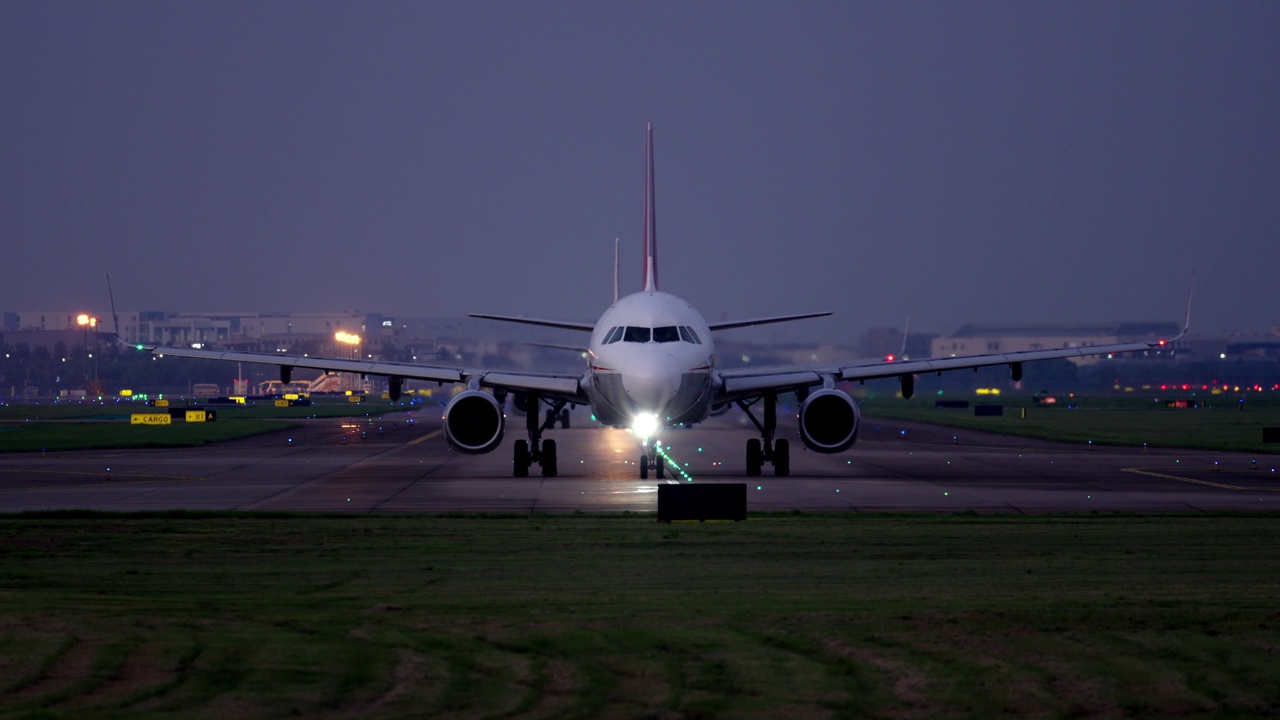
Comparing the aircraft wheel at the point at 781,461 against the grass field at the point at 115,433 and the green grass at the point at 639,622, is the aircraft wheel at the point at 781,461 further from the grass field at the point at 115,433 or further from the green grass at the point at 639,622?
the grass field at the point at 115,433

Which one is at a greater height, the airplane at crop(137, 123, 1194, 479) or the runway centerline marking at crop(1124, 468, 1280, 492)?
the airplane at crop(137, 123, 1194, 479)

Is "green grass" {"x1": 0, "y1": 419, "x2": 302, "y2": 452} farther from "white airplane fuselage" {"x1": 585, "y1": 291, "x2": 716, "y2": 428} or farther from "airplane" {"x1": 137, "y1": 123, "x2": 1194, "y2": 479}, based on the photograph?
"white airplane fuselage" {"x1": 585, "y1": 291, "x2": 716, "y2": 428}

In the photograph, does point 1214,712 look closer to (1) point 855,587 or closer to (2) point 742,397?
(1) point 855,587

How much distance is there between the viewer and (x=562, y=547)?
65.6 feet

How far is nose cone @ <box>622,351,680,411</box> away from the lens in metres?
32.9

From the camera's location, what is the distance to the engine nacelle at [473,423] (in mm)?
35344

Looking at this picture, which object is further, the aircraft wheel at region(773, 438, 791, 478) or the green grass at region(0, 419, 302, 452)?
the green grass at region(0, 419, 302, 452)

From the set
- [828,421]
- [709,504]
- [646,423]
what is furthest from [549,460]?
[709,504]

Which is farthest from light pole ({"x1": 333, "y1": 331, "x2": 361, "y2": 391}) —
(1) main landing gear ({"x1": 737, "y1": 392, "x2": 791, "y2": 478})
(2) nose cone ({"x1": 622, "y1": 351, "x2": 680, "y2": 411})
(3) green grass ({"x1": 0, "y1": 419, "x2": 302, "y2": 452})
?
(2) nose cone ({"x1": 622, "y1": 351, "x2": 680, "y2": 411})

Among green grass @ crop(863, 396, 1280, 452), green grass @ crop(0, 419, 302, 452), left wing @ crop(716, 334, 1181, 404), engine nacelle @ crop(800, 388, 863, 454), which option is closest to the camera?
engine nacelle @ crop(800, 388, 863, 454)

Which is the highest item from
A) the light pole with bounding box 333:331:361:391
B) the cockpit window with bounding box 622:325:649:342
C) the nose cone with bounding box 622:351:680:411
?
the light pole with bounding box 333:331:361:391

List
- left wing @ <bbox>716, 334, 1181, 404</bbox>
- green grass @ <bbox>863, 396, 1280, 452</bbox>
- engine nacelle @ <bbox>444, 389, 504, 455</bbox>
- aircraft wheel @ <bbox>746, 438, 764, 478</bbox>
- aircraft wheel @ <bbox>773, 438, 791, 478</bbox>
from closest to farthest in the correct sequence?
engine nacelle @ <bbox>444, 389, 504, 455</bbox> → aircraft wheel @ <bbox>746, 438, 764, 478</bbox> → aircraft wheel @ <bbox>773, 438, 791, 478</bbox> → left wing @ <bbox>716, 334, 1181, 404</bbox> → green grass @ <bbox>863, 396, 1280, 452</bbox>

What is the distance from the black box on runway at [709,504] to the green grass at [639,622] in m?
1.44

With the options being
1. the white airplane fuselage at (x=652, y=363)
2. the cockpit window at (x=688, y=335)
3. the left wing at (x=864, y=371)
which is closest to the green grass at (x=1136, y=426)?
the left wing at (x=864, y=371)
